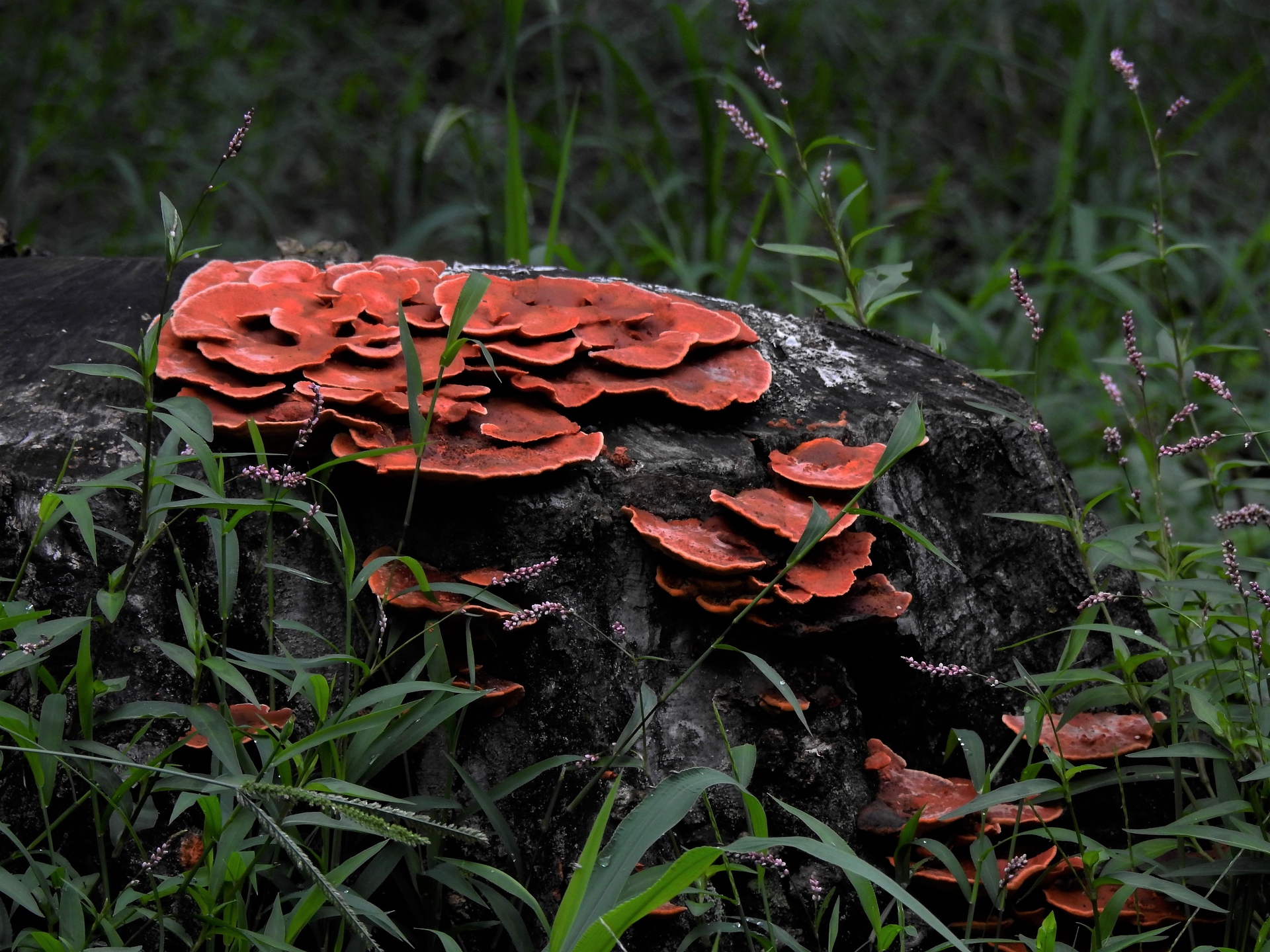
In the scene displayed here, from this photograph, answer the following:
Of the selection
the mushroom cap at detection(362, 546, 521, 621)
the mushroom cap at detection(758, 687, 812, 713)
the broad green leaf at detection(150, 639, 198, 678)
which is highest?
the broad green leaf at detection(150, 639, 198, 678)

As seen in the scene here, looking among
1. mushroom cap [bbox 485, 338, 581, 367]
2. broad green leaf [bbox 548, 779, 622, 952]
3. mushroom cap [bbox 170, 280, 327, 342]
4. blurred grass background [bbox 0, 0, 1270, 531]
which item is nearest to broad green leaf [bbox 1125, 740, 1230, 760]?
broad green leaf [bbox 548, 779, 622, 952]

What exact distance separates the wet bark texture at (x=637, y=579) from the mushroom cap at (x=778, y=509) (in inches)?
4.4

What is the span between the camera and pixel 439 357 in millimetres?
1880

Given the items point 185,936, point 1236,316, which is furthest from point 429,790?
point 1236,316

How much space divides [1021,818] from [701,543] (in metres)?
0.78

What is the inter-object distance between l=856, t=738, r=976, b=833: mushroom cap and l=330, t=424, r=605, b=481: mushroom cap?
0.86 meters

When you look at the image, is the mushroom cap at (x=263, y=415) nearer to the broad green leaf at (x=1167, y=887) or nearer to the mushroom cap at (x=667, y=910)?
the mushroom cap at (x=667, y=910)

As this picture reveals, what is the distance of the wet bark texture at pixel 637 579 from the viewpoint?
1.86 metres

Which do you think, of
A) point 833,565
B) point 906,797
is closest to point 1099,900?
point 906,797

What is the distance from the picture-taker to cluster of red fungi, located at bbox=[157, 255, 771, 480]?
1.83 meters

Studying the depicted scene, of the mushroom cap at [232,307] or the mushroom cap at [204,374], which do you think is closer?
the mushroom cap at [204,374]

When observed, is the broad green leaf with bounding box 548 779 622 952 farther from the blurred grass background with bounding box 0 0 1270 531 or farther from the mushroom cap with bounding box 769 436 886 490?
the blurred grass background with bounding box 0 0 1270 531

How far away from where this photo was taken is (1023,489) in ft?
7.76

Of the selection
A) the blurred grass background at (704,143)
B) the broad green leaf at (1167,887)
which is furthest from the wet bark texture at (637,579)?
the blurred grass background at (704,143)
